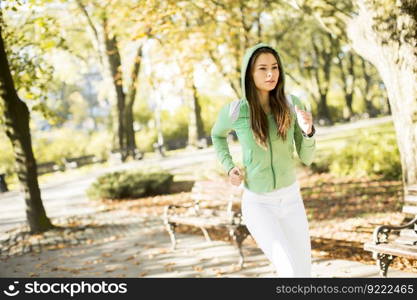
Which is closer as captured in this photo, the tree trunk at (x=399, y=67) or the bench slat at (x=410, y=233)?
the bench slat at (x=410, y=233)

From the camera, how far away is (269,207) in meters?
3.05

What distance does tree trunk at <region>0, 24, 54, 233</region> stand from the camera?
761 cm

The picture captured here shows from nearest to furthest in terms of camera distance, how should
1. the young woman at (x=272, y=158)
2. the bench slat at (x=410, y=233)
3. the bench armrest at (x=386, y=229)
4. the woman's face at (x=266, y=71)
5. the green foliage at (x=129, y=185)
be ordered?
the young woman at (x=272, y=158) < the woman's face at (x=266, y=71) < the bench armrest at (x=386, y=229) < the bench slat at (x=410, y=233) < the green foliage at (x=129, y=185)

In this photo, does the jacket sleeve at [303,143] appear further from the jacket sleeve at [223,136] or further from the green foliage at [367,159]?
the green foliage at [367,159]

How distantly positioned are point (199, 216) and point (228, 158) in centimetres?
371

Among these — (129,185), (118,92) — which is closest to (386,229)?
(129,185)

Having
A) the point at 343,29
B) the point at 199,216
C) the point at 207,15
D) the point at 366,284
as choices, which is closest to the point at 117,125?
the point at 207,15

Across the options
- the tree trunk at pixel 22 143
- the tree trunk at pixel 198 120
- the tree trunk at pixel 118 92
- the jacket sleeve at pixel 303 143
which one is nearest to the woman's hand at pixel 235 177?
the jacket sleeve at pixel 303 143

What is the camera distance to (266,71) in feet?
10.2

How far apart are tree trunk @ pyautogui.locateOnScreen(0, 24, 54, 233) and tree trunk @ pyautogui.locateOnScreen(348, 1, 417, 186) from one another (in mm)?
4961

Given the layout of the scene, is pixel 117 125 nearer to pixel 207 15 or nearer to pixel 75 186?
pixel 75 186

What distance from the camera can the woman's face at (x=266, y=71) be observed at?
3.10 metres

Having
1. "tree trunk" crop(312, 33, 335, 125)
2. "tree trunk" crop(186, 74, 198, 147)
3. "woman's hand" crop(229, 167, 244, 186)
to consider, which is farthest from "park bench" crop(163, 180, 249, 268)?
"tree trunk" crop(312, 33, 335, 125)

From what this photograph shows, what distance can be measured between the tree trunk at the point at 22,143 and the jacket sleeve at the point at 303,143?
5670 mm
